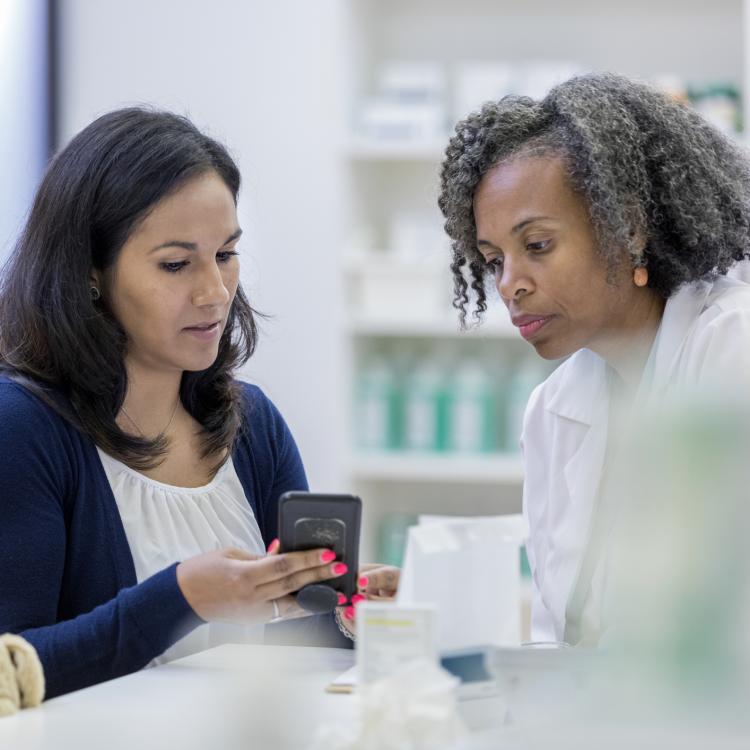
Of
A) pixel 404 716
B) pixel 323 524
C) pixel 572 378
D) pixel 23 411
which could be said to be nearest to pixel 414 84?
pixel 572 378

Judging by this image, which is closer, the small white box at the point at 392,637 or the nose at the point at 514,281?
the small white box at the point at 392,637

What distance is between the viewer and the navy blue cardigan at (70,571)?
1323 millimetres

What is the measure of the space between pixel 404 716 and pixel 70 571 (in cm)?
79

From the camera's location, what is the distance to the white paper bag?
1.12 metres

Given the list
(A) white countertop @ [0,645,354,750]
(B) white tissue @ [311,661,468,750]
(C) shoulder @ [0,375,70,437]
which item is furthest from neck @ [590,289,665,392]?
(B) white tissue @ [311,661,468,750]

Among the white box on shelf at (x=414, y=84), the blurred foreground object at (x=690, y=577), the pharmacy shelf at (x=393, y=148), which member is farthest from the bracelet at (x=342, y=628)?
the white box on shelf at (x=414, y=84)

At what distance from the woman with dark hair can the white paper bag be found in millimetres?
413

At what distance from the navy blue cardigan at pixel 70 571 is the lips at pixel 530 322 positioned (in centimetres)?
50

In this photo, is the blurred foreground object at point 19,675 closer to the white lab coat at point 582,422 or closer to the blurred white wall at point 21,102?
the white lab coat at point 582,422

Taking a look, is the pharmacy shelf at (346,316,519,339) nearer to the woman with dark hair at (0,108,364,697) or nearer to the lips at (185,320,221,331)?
the woman with dark hair at (0,108,364,697)

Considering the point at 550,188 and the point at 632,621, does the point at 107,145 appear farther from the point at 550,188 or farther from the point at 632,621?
the point at 632,621

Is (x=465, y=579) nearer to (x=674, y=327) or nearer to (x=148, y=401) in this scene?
(x=674, y=327)

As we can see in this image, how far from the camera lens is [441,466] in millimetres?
3164

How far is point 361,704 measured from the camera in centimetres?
90
